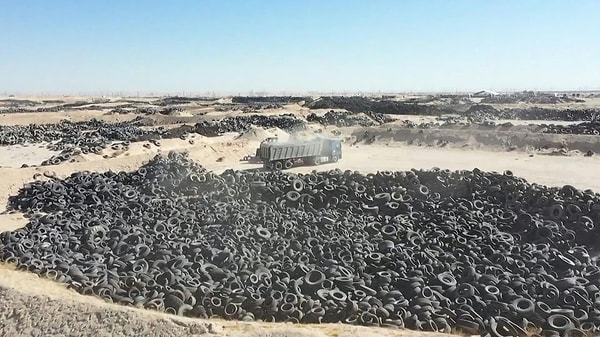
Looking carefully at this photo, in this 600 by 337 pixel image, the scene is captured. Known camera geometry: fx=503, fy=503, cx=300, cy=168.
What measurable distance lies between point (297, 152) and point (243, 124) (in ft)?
59.8

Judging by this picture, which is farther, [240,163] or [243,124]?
[243,124]

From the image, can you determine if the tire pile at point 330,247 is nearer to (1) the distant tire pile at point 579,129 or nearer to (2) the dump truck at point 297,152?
(2) the dump truck at point 297,152

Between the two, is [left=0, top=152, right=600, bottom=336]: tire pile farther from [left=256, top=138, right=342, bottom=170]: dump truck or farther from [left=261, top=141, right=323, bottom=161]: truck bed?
[left=256, top=138, right=342, bottom=170]: dump truck

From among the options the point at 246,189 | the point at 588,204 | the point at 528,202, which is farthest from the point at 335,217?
the point at 588,204

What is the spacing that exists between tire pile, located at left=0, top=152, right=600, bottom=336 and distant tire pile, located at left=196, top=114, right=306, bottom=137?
21.6 m

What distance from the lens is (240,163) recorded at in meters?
33.4

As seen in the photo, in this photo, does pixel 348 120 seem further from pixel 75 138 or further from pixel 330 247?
pixel 330 247

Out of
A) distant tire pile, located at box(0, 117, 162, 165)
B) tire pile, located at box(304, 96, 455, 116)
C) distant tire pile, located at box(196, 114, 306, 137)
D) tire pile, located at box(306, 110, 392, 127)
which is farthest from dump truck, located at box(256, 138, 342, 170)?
tire pile, located at box(304, 96, 455, 116)

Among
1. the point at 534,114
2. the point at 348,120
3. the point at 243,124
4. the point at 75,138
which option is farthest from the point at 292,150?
the point at 534,114

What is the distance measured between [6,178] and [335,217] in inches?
627

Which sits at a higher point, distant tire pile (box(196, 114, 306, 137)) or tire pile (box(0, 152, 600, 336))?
distant tire pile (box(196, 114, 306, 137))

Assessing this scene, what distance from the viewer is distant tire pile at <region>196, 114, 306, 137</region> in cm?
4341

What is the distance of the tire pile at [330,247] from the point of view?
11.0 m

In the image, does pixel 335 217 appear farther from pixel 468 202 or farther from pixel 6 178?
pixel 6 178
